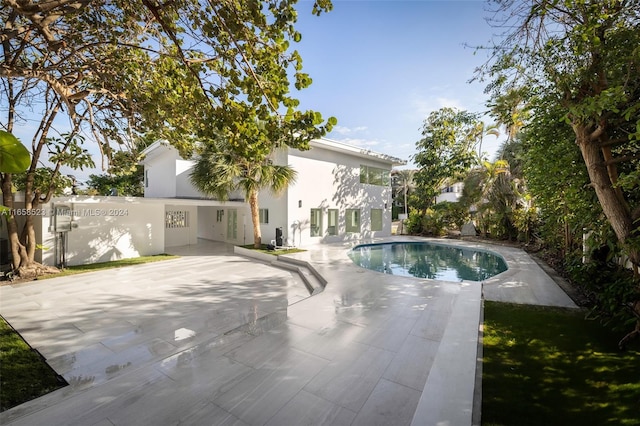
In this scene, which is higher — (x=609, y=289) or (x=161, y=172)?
(x=161, y=172)

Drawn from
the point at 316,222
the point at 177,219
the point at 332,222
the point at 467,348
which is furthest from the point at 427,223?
the point at 467,348

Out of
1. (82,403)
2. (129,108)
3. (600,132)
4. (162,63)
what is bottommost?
(82,403)

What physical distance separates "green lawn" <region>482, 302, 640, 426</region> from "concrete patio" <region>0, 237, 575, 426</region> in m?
0.33

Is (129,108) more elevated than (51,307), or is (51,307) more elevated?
(129,108)

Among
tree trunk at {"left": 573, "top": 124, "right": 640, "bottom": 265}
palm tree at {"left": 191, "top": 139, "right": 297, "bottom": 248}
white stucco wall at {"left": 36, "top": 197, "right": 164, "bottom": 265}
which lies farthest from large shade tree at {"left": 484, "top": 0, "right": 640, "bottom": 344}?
white stucco wall at {"left": 36, "top": 197, "right": 164, "bottom": 265}

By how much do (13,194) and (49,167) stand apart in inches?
55.6

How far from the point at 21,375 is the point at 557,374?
276 inches

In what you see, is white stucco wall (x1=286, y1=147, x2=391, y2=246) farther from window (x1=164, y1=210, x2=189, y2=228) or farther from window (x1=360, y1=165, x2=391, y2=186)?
window (x1=164, y1=210, x2=189, y2=228)

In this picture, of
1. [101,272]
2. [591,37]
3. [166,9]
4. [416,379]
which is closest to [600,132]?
[591,37]

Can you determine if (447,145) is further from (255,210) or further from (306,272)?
(306,272)

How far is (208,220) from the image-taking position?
1969 cm

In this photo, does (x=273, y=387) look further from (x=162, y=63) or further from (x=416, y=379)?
(x=162, y=63)

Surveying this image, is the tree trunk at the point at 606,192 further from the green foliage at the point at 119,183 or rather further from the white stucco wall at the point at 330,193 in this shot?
the green foliage at the point at 119,183

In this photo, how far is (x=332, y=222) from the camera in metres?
17.5
